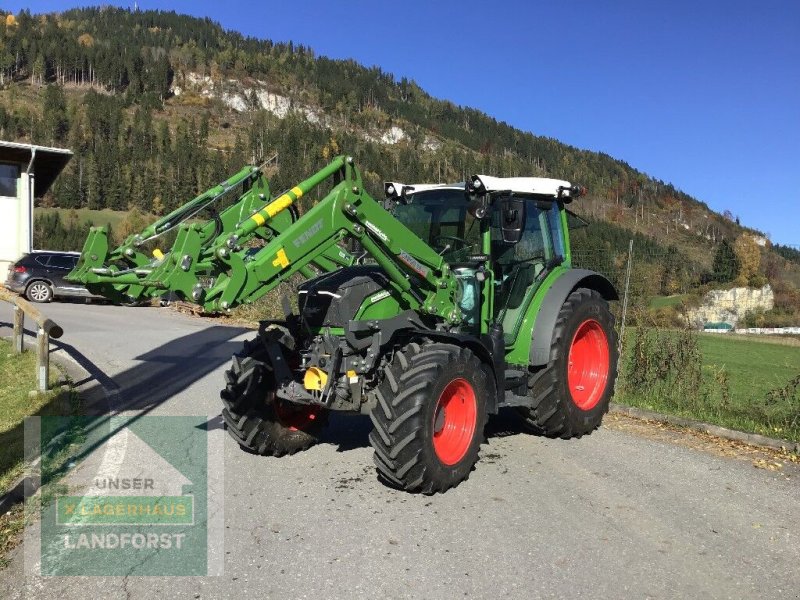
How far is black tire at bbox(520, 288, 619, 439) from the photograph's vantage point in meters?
6.01

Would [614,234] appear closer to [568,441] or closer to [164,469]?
[568,441]

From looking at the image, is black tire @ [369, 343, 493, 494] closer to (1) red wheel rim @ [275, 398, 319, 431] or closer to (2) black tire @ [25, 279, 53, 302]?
(1) red wheel rim @ [275, 398, 319, 431]

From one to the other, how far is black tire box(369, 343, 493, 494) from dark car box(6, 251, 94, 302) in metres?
18.2

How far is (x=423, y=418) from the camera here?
457 centimetres

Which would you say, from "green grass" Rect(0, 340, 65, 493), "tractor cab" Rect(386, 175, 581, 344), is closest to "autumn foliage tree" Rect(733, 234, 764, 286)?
"tractor cab" Rect(386, 175, 581, 344)

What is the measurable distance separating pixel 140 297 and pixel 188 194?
3794 inches

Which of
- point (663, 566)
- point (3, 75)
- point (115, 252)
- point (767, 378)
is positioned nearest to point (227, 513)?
point (115, 252)

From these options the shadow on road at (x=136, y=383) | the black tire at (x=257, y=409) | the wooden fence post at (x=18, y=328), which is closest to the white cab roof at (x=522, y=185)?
the black tire at (x=257, y=409)

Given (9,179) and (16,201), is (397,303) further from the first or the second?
(9,179)

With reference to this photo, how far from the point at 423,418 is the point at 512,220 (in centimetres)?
200

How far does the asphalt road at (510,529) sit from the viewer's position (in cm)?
342

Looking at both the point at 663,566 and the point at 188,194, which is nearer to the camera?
the point at 663,566

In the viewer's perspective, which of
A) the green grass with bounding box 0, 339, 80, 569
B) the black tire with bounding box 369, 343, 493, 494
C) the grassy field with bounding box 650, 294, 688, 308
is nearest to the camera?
the green grass with bounding box 0, 339, 80, 569

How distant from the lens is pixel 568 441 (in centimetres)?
628
